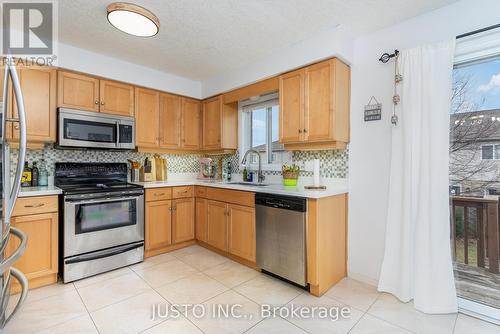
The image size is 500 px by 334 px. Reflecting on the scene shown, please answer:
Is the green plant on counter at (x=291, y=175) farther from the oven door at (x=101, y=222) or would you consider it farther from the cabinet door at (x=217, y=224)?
the oven door at (x=101, y=222)

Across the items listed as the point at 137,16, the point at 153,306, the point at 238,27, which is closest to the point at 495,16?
the point at 238,27

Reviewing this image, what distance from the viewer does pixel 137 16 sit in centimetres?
199

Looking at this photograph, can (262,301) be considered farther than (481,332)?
Yes

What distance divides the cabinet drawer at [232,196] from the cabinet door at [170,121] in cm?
92

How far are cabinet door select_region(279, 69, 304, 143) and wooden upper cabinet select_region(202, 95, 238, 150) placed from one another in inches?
41.6

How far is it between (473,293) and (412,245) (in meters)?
0.58

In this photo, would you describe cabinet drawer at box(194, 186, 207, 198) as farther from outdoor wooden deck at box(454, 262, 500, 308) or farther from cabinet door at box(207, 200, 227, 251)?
outdoor wooden deck at box(454, 262, 500, 308)

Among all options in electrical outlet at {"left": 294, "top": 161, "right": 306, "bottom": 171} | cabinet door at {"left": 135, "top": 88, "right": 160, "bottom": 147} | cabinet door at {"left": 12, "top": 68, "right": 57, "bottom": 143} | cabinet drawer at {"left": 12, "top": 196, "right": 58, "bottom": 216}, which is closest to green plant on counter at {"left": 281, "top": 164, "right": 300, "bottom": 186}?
electrical outlet at {"left": 294, "top": 161, "right": 306, "bottom": 171}

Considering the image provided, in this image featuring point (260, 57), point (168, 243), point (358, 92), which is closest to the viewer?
point (358, 92)

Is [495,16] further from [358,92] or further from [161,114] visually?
[161,114]

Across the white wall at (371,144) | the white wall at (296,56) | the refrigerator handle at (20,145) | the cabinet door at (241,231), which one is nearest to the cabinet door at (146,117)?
the white wall at (296,56)

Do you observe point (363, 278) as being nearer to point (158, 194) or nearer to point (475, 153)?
point (475, 153)

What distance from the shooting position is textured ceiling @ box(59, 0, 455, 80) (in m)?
1.97

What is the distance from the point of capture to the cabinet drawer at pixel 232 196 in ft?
8.63
